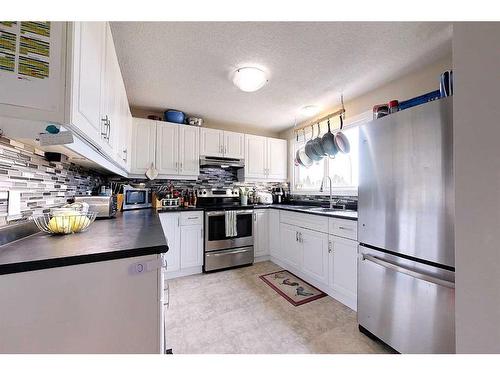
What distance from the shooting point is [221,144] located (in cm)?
314

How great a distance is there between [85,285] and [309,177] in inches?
121

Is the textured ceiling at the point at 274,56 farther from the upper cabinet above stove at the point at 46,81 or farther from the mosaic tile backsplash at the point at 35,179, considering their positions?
the mosaic tile backsplash at the point at 35,179

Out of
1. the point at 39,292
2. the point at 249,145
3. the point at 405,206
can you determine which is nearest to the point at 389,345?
the point at 405,206

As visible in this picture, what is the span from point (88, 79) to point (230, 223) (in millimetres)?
2148

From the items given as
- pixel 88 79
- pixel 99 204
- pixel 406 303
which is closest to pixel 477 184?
pixel 406 303

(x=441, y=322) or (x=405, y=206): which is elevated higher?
(x=405, y=206)

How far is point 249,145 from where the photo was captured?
3.38m

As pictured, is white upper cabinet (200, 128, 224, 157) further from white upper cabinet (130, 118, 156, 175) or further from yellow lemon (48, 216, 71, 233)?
yellow lemon (48, 216, 71, 233)

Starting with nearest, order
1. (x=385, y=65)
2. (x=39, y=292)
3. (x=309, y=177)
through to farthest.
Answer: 1. (x=39, y=292)
2. (x=385, y=65)
3. (x=309, y=177)

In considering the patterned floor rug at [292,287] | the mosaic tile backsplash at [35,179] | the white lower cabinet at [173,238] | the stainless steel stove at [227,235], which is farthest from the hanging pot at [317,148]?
the mosaic tile backsplash at [35,179]

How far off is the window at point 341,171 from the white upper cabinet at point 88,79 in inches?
89.8

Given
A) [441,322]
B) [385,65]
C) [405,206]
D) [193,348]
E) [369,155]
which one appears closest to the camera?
[441,322]
